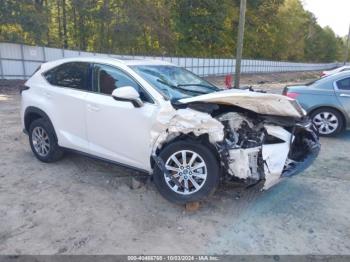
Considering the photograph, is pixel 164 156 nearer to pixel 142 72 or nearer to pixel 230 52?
pixel 142 72

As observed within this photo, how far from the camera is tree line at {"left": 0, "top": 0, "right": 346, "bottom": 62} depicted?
1806 cm

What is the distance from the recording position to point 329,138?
747 cm

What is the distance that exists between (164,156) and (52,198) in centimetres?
146

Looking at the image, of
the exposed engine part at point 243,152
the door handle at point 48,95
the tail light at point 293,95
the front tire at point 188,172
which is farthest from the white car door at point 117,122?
the tail light at point 293,95

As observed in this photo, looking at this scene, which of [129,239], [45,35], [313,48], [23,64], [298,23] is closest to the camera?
[129,239]

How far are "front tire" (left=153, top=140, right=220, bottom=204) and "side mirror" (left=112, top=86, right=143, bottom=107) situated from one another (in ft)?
2.13

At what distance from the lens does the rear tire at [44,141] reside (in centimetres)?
495

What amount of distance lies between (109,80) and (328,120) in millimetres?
5276

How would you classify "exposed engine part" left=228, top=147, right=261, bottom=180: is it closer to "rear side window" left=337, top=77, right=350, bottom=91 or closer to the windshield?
the windshield

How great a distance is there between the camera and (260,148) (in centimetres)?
364

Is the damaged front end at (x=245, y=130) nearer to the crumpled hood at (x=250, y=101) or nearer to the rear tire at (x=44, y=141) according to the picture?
the crumpled hood at (x=250, y=101)

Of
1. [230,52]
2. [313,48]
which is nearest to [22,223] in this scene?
[230,52]

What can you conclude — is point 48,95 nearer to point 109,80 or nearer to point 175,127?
point 109,80

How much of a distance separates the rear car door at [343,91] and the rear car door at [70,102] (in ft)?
18.0
